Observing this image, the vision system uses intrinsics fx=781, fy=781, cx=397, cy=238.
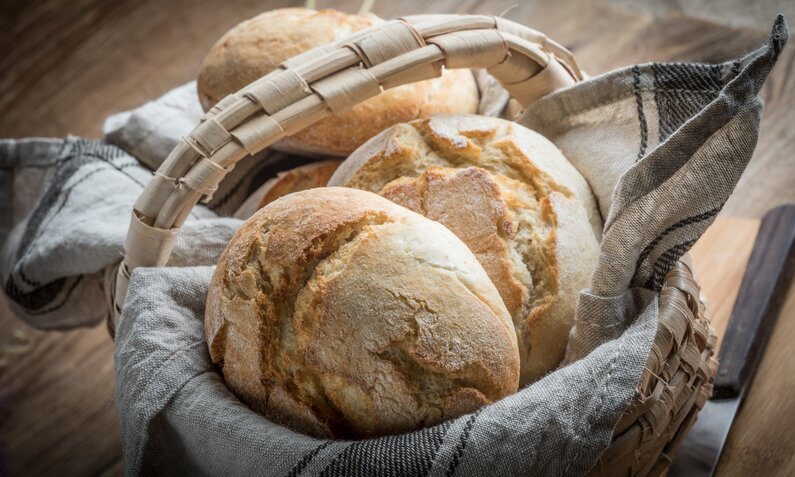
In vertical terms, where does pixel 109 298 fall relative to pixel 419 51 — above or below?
below

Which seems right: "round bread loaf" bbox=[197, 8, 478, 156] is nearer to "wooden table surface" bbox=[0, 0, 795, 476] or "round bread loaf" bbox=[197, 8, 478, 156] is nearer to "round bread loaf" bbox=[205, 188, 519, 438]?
"round bread loaf" bbox=[205, 188, 519, 438]

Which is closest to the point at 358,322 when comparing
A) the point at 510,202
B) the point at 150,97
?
the point at 510,202

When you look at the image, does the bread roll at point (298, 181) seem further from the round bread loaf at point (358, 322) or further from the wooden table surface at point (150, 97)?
the wooden table surface at point (150, 97)

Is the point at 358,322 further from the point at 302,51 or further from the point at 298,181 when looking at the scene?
the point at 302,51

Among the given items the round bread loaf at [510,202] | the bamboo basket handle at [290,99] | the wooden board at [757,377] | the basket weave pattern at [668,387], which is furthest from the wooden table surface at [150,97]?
the bamboo basket handle at [290,99]

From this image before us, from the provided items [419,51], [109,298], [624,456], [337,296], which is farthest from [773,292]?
[109,298]

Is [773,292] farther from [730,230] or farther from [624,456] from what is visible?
[624,456]
